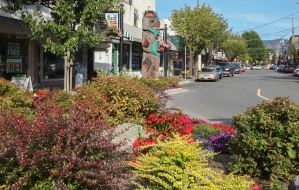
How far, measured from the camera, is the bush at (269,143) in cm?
614

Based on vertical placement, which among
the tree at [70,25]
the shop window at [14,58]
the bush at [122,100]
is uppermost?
the tree at [70,25]

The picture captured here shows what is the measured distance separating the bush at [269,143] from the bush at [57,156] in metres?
2.10

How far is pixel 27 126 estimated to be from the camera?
15.3 ft

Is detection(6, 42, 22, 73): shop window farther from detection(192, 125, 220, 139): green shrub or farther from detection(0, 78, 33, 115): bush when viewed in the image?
detection(192, 125, 220, 139): green shrub

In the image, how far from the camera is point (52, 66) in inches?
1114

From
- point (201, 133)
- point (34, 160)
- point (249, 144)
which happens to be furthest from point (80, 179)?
point (201, 133)

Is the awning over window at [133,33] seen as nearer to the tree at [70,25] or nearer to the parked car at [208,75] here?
the parked car at [208,75]

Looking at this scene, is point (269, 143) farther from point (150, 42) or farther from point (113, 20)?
point (150, 42)

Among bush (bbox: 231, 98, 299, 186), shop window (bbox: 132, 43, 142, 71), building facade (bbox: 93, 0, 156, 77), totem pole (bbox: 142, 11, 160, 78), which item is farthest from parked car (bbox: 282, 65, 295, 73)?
bush (bbox: 231, 98, 299, 186)

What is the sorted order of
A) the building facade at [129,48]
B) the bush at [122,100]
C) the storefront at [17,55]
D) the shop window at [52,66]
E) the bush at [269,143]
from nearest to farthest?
the bush at [269,143] < the bush at [122,100] < the storefront at [17,55] < the shop window at [52,66] < the building facade at [129,48]

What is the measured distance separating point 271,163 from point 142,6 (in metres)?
39.0

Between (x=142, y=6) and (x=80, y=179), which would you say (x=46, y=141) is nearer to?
(x=80, y=179)

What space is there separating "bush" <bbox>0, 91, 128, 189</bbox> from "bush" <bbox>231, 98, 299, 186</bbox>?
82.7 inches

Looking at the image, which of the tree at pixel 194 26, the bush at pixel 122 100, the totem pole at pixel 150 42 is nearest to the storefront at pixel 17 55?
the totem pole at pixel 150 42
